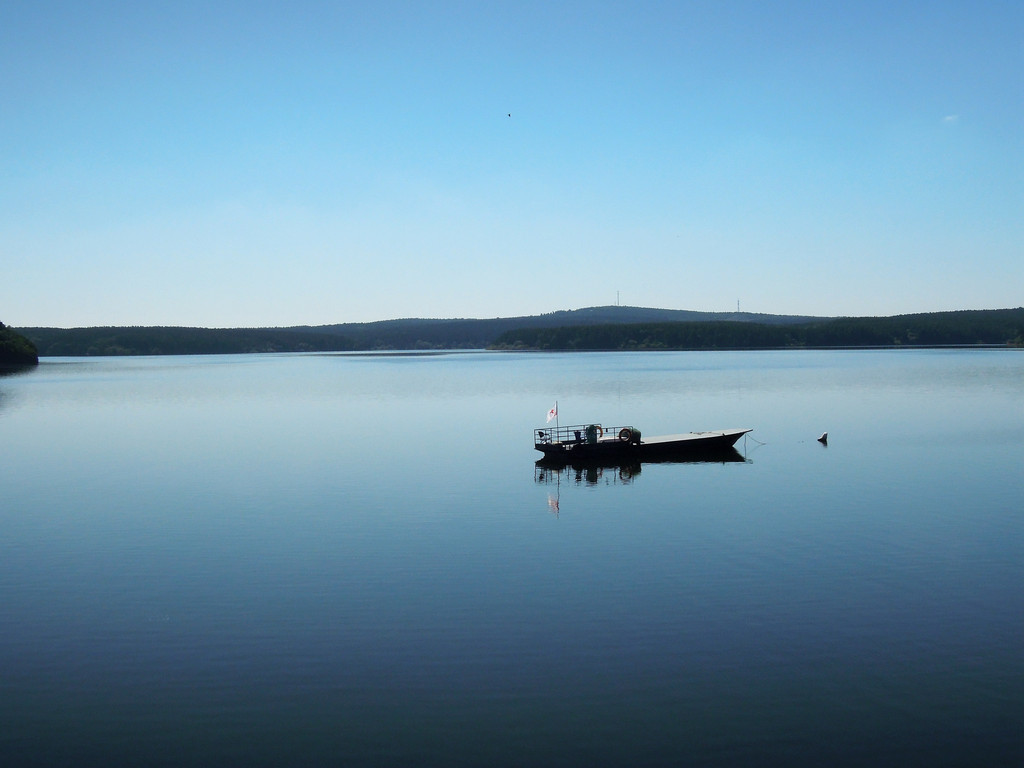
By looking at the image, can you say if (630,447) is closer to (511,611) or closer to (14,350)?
(511,611)

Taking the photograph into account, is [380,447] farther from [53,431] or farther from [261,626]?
[261,626]

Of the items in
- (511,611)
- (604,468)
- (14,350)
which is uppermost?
(14,350)

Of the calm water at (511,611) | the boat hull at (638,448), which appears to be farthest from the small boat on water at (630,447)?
the calm water at (511,611)

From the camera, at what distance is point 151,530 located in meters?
29.6

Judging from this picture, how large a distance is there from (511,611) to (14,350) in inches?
→ 7863

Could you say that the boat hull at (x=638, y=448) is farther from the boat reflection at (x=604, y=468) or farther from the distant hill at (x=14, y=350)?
the distant hill at (x=14, y=350)

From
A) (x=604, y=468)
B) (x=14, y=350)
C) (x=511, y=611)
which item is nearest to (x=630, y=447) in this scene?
(x=604, y=468)

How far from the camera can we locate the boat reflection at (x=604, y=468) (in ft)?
137

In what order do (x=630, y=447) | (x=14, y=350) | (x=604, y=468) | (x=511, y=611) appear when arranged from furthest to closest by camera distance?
(x=14, y=350) → (x=630, y=447) → (x=604, y=468) → (x=511, y=611)

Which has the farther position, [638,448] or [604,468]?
[638,448]

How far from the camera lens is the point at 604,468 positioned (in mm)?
46438

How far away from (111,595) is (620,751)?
14891mm

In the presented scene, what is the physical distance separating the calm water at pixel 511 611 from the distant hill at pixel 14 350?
524 feet

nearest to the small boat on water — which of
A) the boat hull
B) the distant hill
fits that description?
the boat hull
